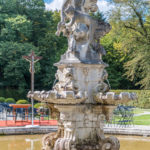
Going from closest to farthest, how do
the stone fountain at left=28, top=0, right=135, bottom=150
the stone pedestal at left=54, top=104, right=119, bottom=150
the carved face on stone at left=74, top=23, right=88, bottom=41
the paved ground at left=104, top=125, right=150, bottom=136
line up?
the stone fountain at left=28, top=0, right=135, bottom=150 → the stone pedestal at left=54, top=104, right=119, bottom=150 → the carved face on stone at left=74, top=23, right=88, bottom=41 → the paved ground at left=104, top=125, right=150, bottom=136

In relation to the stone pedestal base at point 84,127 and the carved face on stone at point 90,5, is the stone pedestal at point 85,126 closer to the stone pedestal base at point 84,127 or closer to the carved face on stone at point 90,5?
the stone pedestal base at point 84,127

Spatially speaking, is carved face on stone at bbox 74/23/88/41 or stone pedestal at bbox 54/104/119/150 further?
carved face on stone at bbox 74/23/88/41

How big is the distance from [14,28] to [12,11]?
3622mm

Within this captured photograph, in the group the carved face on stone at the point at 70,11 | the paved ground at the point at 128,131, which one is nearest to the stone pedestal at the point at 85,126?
the carved face on stone at the point at 70,11

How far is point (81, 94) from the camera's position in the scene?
8492 mm

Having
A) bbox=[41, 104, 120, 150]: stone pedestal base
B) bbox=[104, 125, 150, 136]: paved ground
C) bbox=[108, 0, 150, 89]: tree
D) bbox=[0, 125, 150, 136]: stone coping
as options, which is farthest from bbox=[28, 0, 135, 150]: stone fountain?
bbox=[108, 0, 150, 89]: tree

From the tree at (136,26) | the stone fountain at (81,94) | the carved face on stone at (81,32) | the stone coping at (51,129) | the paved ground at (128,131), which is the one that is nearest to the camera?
the stone fountain at (81,94)

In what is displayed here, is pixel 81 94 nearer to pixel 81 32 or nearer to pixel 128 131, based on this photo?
pixel 81 32

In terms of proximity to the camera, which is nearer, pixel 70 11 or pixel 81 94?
pixel 81 94

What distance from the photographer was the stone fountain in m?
8.52

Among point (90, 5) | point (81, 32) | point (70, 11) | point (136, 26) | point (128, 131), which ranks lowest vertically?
point (128, 131)

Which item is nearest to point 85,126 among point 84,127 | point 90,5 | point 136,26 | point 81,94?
point 84,127

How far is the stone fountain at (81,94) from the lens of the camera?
8516mm

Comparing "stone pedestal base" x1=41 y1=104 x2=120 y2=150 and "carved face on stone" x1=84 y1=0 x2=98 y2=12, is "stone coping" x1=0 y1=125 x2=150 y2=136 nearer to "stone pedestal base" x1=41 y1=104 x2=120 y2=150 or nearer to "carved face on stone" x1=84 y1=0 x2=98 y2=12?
"stone pedestal base" x1=41 y1=104 x2=120 y2=150
